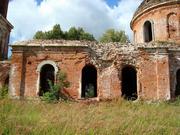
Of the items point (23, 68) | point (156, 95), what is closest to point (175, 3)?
point (156, 95)

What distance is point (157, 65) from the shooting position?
1758 centimetres

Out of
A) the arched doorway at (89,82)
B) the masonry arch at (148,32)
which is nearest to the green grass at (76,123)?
the arched doorway at (89,82)

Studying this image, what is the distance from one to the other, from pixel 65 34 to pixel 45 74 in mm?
15268

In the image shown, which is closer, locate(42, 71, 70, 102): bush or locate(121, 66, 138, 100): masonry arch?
locate(42, 71, 70, 102): bush

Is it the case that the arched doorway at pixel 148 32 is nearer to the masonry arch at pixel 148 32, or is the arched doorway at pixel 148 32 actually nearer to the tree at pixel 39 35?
the masonry arch at pixel 148 32

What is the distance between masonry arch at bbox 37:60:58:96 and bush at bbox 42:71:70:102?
77 centimetres

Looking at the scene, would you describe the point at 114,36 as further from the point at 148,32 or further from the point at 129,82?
the point at 129,82

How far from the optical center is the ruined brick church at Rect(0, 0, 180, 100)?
17.3 m

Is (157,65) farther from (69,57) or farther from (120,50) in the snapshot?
(69,57)

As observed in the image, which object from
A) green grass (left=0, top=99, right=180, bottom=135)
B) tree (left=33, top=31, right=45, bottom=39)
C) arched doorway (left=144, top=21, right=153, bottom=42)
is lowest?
green grass (left=0, top=99, right=180, bottom=135)

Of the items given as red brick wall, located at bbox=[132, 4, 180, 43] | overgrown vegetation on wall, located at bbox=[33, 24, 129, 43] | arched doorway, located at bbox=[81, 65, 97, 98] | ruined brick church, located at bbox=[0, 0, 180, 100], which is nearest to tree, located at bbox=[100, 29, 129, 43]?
overgrown vegetation on wall, located at bbox=[33, 24, 129, 43]

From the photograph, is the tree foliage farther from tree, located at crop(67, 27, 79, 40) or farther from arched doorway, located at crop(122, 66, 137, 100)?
arched doorway, located at crop(122, 66, 137, 100)

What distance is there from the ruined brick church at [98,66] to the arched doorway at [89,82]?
5.4 inches

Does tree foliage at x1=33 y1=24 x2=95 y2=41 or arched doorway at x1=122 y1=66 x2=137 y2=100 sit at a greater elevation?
tree foliage at x1=33 y1=24 x2=95 y2=41
